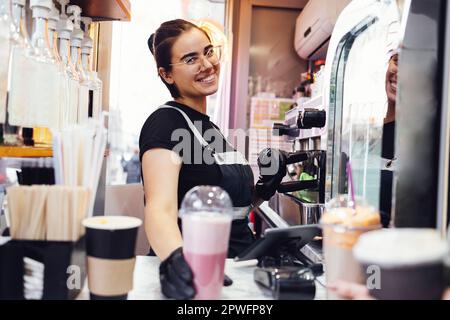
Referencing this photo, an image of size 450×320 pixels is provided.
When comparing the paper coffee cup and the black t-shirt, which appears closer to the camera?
the paper coffee cup

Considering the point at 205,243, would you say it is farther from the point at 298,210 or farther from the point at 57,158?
the point at 298,210

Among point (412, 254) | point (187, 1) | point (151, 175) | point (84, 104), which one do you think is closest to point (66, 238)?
point (151, 175)

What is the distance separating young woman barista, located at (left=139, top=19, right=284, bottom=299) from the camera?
1143 mm

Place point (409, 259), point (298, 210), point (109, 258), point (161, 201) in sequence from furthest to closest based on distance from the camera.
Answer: point (298, 210) → point (161, 201) → point (109, 258) → point (409, 259)

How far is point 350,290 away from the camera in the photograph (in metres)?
0.78

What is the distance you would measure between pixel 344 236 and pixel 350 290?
0.34 ft

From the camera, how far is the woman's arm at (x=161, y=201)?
1.04m

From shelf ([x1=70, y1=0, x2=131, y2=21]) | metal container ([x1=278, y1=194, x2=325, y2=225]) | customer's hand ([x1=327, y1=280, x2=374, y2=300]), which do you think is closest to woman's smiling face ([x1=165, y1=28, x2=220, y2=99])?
shelf ([x1=70, y1=0, x2=131, y2=21])

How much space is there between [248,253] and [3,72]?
75 centimetres

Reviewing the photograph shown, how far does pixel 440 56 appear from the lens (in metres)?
0.84

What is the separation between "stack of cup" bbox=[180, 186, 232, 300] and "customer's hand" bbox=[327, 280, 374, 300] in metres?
0.23

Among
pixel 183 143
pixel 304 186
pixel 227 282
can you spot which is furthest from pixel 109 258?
pixel 304 186

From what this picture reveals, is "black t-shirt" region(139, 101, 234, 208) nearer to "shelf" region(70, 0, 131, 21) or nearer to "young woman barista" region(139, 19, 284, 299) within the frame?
"young woman barista" region(139, 19, 284, 299)

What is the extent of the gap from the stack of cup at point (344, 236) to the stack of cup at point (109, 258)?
0.39 m
